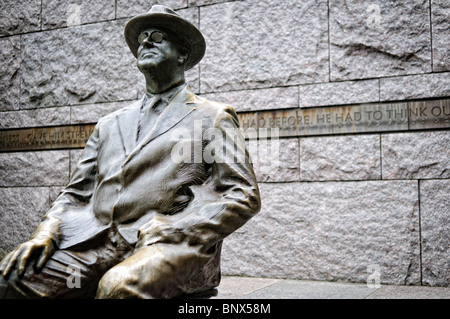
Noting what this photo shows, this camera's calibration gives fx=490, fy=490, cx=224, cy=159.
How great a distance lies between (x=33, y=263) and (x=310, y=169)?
10.7ft

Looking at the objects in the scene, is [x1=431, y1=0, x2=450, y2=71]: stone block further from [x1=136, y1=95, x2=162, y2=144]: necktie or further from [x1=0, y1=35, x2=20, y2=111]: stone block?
[x1=0, y1=35, x2=20, y2=111]: stone block

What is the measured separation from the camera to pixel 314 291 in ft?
14.0

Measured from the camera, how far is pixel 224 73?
5.57 metres

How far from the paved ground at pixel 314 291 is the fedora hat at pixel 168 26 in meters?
2.02

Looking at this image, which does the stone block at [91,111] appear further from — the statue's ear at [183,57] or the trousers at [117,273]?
the trousers at [117,273]

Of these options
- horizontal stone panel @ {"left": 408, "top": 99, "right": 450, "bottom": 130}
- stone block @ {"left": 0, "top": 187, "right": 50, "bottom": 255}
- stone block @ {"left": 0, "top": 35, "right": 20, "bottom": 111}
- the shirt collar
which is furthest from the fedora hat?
stone block @ {"left": 0, "top": 35, "right": 20, "bottom": 111}

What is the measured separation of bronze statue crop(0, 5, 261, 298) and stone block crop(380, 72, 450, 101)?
259cm

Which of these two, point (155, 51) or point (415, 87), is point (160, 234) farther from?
point (415, 87)

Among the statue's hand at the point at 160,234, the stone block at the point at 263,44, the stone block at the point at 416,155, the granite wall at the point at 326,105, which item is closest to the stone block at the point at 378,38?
the granite wall at the point at 326,105

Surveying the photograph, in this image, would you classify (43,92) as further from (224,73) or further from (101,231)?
(101,231)

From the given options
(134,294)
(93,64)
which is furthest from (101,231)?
(93,64)

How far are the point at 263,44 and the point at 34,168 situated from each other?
3298 mm

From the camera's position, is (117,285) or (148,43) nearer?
(117,285)

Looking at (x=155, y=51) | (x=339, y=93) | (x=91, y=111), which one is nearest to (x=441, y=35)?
(x=339, y=93)
